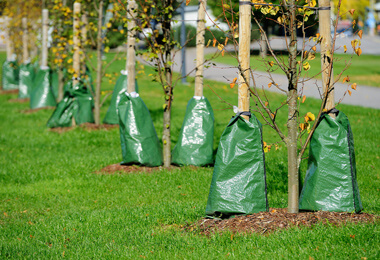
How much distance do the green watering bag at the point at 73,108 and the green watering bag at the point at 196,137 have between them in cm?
402

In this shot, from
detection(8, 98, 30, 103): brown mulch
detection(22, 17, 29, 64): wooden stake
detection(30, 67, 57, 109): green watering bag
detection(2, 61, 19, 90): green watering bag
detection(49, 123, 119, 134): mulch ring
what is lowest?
detection(49, 123, 119, 134): mulch ring

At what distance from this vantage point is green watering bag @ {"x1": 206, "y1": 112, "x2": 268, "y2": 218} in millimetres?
4641

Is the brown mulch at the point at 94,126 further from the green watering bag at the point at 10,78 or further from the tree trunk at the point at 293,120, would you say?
the green watering bag at the point at 10,78

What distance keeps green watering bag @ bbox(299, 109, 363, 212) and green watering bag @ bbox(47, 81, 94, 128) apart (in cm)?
721

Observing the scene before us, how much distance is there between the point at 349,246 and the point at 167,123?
159 inches

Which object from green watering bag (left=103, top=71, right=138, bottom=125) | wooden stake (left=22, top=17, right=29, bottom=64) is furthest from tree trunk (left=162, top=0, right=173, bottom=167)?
wooden stake (left=22, top=17, right=29, bottom=64)

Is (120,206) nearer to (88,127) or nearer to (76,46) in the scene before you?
(88,127)

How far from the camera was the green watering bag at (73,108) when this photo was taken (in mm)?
10781

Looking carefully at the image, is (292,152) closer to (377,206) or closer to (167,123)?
(377,206)

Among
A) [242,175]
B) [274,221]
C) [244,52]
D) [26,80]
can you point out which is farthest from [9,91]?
[274,221]

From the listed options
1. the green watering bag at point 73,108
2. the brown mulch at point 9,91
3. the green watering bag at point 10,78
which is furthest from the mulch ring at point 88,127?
the green watering bag at point 10,78

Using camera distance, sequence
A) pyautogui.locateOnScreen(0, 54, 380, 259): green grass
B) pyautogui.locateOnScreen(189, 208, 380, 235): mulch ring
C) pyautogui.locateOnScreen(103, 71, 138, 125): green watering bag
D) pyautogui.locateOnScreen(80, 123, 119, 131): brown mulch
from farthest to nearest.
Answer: pyautogui.locateOnScreen(80, 123, 119, 131): brown mulch → pyautogui.locateOnScreen(103, 71, 138, 125): green watering bag → pyautogui.locateOnScreen(189, 208, 380, 235): mulch ring → pyautogui.locateOnScreen(0, 54, 380, 259): green grass

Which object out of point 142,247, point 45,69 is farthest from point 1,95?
point 142,247

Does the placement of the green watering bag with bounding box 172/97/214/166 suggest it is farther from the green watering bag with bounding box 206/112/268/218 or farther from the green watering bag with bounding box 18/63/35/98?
the green watering bag with bounding box 18/63/35/98
